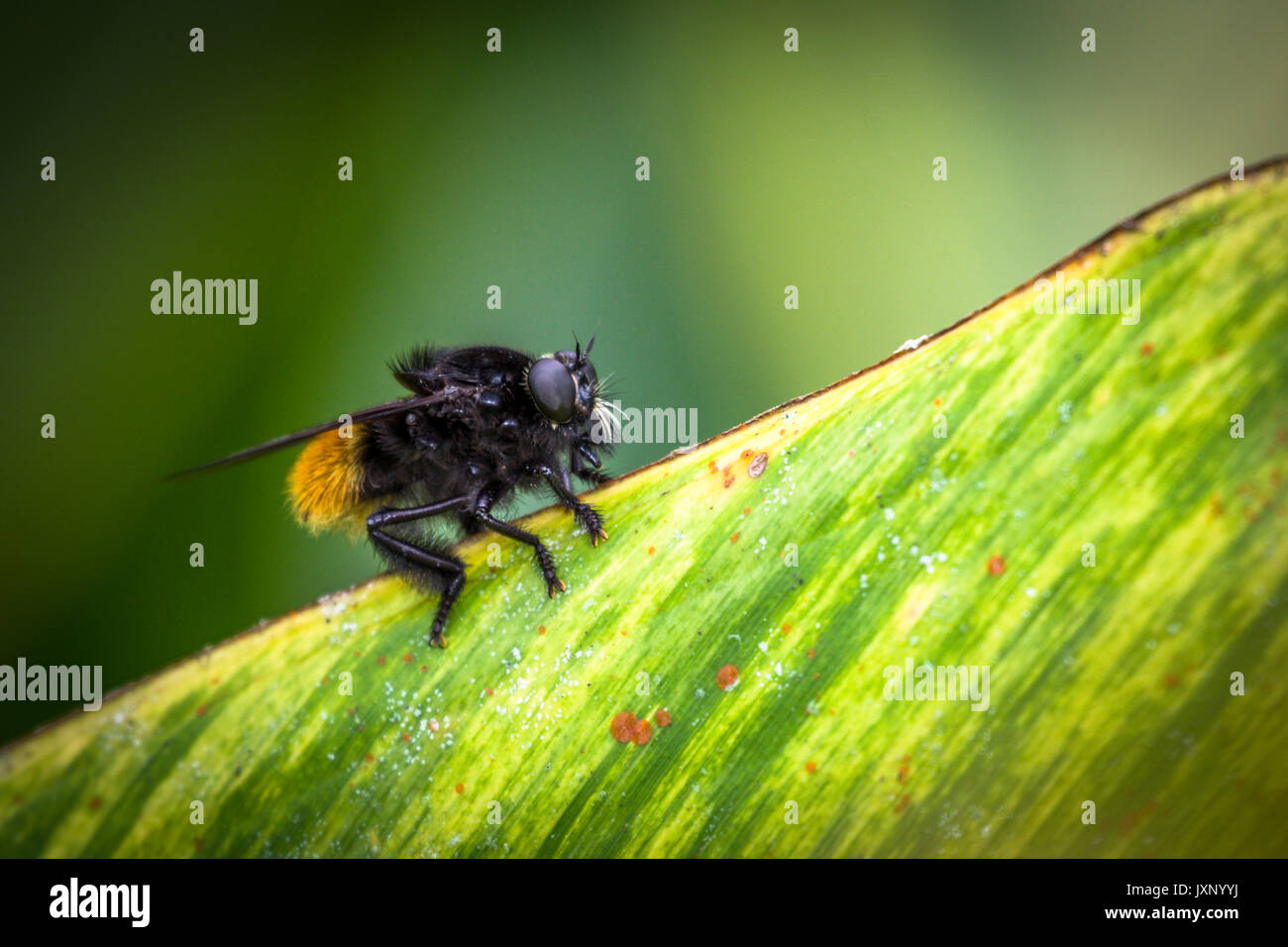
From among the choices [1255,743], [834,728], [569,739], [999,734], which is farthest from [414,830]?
[1255,743]

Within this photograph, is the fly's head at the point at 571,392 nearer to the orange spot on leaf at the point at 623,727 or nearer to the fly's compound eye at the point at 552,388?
the fly's compound eye at the point at 552,388

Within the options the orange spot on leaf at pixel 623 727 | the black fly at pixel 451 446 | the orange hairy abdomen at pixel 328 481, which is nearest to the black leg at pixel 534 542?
Result: the black fly at pixel 451 446

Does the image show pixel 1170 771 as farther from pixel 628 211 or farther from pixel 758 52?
pixel 758 52

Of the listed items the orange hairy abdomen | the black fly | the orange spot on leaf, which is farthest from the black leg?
the orange hairy abdomen

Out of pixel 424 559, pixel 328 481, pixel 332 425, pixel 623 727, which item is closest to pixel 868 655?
pixel 623 727

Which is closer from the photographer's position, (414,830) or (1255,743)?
(1255,743)

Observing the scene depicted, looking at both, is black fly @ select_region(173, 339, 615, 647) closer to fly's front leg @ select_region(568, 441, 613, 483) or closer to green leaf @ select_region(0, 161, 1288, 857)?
fly's front leg @ select_region(568, 441, 613, 483)
